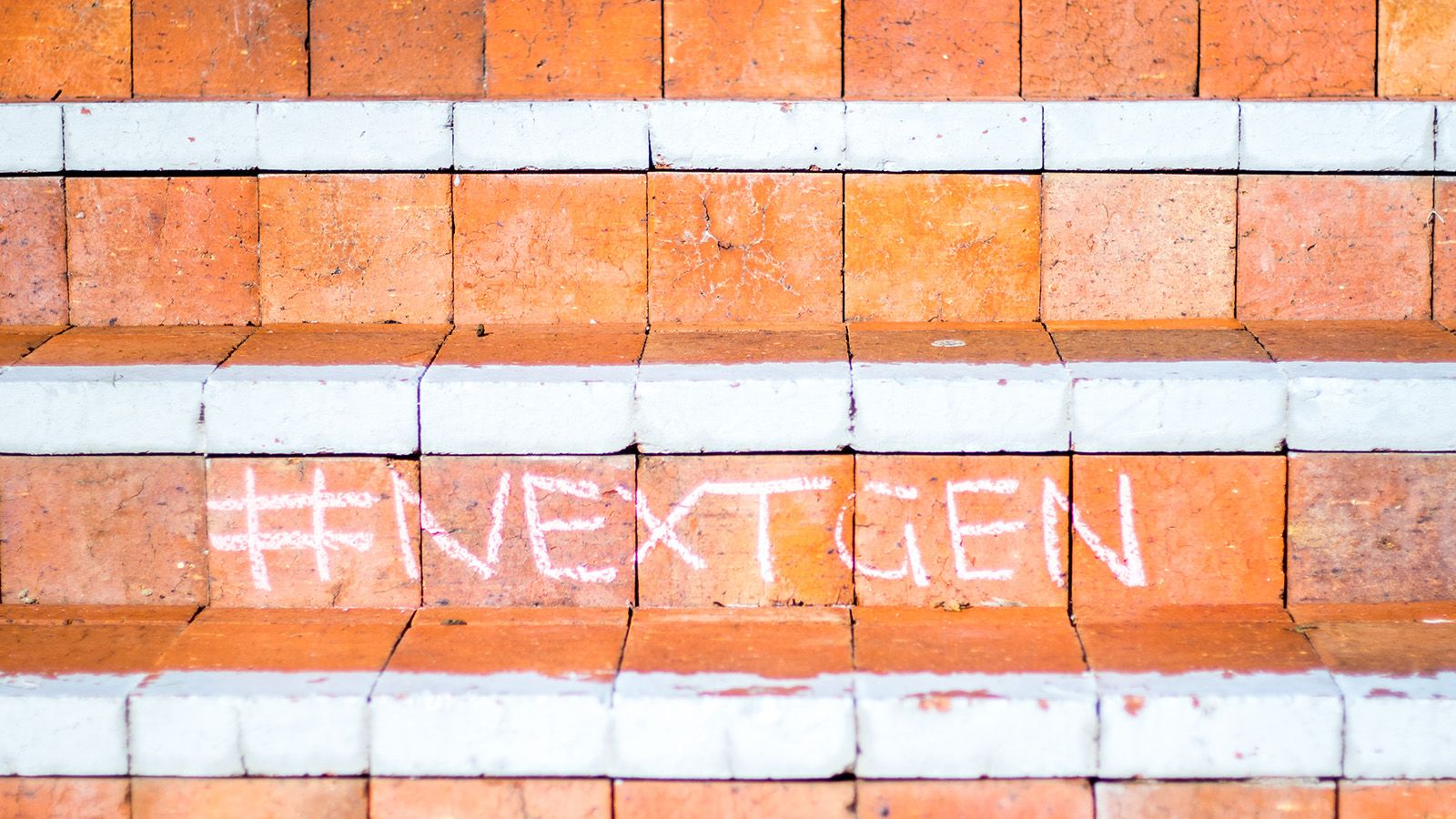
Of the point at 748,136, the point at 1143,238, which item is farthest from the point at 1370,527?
the point at 748,136

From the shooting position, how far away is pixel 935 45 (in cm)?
470

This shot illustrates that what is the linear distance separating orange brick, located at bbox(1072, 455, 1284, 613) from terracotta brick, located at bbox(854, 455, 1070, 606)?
12 cm

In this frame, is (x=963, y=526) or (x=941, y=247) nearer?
(x=963, y=526)

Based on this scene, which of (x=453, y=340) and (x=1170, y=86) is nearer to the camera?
(x=453, y=340)

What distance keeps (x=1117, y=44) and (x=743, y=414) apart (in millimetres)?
2419

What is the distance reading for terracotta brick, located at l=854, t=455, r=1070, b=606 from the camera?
391 cm

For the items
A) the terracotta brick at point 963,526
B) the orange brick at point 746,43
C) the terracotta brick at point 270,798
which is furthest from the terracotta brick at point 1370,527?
the terracotta brick at point 270,798

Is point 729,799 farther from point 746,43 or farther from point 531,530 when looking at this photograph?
point 746,43

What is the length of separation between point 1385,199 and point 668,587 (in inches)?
133

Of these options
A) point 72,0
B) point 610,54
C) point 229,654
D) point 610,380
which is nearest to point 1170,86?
point 610,54

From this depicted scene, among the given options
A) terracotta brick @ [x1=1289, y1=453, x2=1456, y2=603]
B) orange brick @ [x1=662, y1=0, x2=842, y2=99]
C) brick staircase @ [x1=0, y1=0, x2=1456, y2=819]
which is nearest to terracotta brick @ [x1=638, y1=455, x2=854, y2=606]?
brick staircase @ [x1=0, y1=0, x2=1456, y2=819]

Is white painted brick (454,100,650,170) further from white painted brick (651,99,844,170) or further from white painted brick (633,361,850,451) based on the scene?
→ white painted brick (633,361,850,451)

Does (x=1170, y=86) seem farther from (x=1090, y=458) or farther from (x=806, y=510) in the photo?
(x=806, y=510)

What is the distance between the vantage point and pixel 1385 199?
14.8 ft
